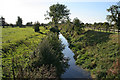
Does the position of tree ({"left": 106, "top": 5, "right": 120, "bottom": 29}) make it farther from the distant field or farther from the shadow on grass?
the distant field

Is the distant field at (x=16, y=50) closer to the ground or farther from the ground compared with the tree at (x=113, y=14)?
closer to the ground

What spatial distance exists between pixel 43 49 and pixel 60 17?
73868mm

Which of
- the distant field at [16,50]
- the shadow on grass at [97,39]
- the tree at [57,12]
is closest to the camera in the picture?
the distant field at [16,50]

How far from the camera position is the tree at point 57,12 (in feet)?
276

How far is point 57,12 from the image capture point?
85125mm

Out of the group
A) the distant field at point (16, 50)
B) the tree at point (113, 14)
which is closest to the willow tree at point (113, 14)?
the tree at point (113, 14)

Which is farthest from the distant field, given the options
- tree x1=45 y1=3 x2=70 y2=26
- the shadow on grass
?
tree x1=45 y1=3 x2=70 y2=26

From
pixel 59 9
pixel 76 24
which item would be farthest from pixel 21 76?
pixel 59 9

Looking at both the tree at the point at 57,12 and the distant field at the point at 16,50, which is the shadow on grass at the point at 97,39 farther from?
the tree at the point at 57,12

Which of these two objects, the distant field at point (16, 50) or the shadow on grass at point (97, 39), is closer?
the distant field at point (16, 50)

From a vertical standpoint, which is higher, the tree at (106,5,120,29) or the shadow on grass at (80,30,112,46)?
the tree at (106,5,120,29)

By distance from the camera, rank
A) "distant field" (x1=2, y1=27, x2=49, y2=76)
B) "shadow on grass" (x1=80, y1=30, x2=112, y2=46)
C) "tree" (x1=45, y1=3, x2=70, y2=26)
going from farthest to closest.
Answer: "tree" (x1=45, y1=3, x2=70, y2=26) → "shadow on grass" (x1=80, y1=30, x2=112, y2=46) → "distant field" (x1=2, y1=27, x2=49, y2=76)

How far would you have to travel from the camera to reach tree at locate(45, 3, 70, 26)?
84.2 meters

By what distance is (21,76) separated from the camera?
33.5ft
